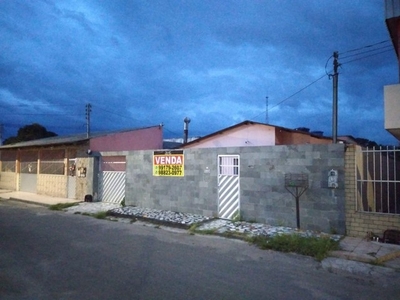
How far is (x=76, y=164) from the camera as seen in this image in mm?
16156

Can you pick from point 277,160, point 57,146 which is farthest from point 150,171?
point 57,146

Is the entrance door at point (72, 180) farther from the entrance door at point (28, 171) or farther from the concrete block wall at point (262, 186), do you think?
the concrete block wall at point (262, 186)

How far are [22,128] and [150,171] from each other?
36.8 m

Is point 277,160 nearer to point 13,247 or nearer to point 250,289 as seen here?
point 250,289

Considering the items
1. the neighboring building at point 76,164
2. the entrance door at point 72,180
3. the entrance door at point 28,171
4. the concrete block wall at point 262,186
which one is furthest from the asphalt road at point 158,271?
the entrance door at point 28,171

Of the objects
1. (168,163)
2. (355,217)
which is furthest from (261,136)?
(355,217)

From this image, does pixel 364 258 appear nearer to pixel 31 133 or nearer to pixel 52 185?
pixel 52 185

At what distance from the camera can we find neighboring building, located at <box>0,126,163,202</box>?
49.4 feet

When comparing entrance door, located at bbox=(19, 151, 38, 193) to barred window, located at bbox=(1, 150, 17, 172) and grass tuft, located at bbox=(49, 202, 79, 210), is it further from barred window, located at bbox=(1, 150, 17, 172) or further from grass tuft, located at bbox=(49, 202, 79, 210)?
grass tuft, located at bbox=(49, 202, 79, 210)

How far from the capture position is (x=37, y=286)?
4652 mm

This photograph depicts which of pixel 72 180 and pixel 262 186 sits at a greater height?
pixel 262 186

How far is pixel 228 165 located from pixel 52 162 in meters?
12.6

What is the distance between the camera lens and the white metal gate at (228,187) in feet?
33.9

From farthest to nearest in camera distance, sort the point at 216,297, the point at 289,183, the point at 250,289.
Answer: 1. the point at 289,183
2. the point at 250,289
3. the point at 216,297
